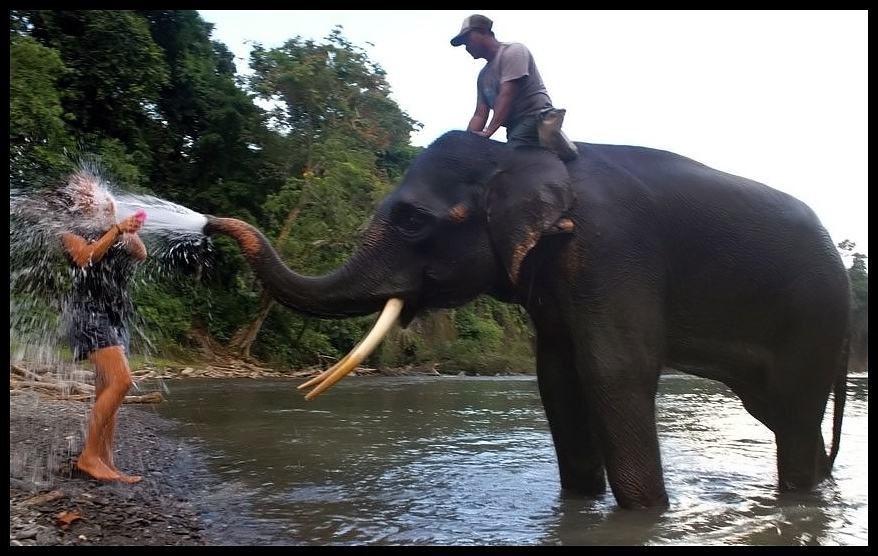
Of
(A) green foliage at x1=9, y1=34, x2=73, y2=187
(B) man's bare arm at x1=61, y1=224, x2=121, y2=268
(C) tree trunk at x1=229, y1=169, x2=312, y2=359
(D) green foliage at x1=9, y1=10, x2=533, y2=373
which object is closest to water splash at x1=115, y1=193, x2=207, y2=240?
(B) man's bare arm at x1=61, y1=224, x2=121, y2=268

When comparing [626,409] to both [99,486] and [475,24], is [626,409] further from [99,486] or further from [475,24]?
[99,486]

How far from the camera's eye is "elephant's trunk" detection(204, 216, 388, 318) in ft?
13.5

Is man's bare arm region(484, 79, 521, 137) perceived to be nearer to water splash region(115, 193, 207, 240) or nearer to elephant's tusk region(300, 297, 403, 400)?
elephant's tusk region(300, 297, 403, 400)

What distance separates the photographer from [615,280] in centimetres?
A: 396

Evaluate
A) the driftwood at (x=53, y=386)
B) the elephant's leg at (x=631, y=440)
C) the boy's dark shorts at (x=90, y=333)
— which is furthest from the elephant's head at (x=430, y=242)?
the driftwood at (x=53, y=386)

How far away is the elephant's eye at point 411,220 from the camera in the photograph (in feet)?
13.8

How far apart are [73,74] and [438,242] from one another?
18.8m

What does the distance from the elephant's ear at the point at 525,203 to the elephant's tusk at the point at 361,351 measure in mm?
661

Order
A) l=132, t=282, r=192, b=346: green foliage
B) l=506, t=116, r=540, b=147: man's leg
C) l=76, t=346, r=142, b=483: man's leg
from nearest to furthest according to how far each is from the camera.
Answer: l=506, t=116, r=540, b=147: man's leg → l=76, t=346, r=142, b=483: man's leg → l=132, t=282, r=192, b=346: green foliage

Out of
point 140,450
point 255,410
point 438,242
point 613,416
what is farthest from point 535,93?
point 255,410

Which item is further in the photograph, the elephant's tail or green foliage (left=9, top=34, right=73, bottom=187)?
green foliage (left=9, top=34, right=73, bottom=187)

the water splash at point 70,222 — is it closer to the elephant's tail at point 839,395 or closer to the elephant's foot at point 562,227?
the elephant's foot at point 562,227

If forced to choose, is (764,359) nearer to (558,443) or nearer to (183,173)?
(558,443)

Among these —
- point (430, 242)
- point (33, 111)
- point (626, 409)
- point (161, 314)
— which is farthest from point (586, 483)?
point (161, 314)
